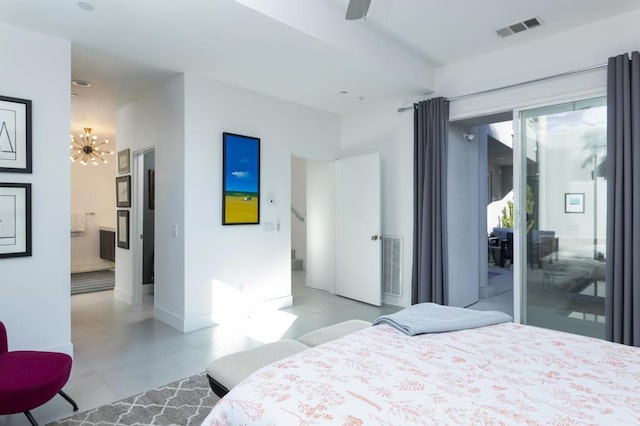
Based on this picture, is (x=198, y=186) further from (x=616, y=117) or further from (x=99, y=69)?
(x=616, y=117)

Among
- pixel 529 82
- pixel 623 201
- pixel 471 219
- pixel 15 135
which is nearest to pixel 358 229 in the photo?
pixel 471 219

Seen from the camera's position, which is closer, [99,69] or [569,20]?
[569,20]

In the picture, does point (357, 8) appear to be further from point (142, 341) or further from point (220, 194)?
point (142, 341)

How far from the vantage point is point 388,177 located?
495 centimetres

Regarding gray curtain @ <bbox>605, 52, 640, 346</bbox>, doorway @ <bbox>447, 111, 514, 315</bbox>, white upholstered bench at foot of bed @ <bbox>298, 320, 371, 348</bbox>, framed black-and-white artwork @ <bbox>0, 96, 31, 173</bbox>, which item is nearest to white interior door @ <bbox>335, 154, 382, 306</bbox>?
doorway @ <bbox>447, 111, 514, 315</bbox>

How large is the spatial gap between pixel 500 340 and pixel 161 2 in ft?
9.43

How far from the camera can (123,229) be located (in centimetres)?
506

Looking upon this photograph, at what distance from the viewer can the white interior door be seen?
4.85 m

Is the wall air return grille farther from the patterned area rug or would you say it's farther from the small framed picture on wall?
the patterned area rug

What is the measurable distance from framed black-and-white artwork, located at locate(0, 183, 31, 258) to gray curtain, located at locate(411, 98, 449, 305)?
12.2 feet

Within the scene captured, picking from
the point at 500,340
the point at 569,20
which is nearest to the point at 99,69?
the point at 500,340

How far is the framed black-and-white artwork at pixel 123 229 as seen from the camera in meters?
4.95

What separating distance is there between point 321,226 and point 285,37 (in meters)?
3.30

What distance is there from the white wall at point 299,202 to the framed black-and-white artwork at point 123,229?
3.57 meters
